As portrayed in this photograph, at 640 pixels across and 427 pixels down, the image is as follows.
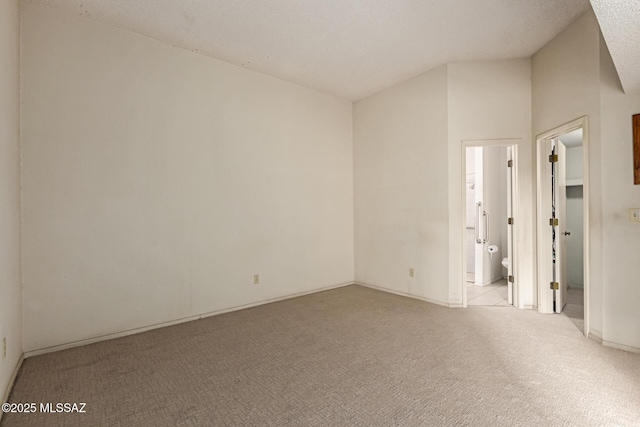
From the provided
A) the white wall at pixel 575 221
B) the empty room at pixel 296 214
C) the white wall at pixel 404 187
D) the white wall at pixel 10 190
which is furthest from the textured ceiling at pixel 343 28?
the white wall at pixel 575 221

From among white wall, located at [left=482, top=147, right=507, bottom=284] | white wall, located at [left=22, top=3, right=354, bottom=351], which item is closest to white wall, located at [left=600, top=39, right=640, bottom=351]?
white wall, located at [left=482, top=147, right=507, bottom=284]

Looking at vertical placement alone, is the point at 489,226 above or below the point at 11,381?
above

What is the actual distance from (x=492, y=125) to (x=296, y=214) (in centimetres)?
283

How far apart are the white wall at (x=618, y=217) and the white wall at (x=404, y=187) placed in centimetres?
156

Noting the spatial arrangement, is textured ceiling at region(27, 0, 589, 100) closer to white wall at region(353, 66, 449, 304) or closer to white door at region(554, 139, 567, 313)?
white wall at region(353, 66, 449, 304)

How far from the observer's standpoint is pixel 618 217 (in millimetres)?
2766

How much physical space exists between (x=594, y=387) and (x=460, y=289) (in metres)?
1.89

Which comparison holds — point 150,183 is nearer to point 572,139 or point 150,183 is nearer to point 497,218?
point 497,218

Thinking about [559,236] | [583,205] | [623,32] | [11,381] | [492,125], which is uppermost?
[623,32]

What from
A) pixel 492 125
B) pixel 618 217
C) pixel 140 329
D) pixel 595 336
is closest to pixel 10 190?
pixel 140 329

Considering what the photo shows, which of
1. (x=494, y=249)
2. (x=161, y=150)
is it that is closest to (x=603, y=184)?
(x=494, y=249)

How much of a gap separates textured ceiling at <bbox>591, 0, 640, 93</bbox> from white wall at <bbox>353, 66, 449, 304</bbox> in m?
1.79

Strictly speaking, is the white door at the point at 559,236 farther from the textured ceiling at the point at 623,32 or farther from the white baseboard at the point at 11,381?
the white baseboard at the point at 11,381

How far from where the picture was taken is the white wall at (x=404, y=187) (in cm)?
416
